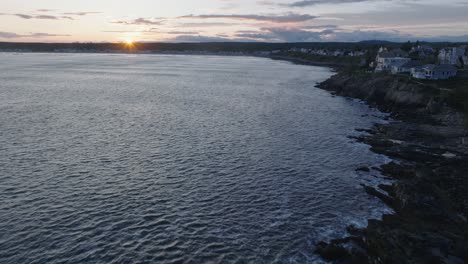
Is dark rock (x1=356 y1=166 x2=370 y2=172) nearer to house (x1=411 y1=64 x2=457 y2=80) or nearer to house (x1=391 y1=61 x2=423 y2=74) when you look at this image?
house (x1=411 y1=64 x2=457 y2=80)

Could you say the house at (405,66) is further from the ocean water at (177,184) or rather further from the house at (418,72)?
the ocean water at (177,184)

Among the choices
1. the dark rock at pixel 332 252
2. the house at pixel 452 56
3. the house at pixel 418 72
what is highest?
the house at pixel 452 56

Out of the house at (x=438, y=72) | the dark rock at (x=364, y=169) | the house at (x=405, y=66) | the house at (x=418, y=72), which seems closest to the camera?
the dark rock at (x=364, y=169)

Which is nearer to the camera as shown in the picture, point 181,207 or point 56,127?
point 181,207

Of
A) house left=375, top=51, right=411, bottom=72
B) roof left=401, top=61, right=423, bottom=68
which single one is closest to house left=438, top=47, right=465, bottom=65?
house left=375, top=51, right=411, bottom=72

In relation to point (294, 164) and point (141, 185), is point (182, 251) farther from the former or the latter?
point (294, 164)

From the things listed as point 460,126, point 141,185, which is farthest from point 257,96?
point 141,185

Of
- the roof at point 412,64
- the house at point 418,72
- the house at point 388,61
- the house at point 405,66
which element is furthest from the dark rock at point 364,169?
the house at point 388,61
